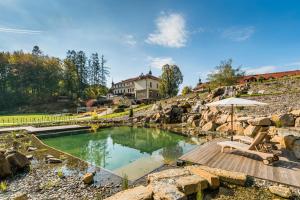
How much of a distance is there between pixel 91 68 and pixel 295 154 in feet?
209

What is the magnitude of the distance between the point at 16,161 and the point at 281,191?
8635mm

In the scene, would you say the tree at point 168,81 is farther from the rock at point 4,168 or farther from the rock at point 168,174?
the rock at point 168,174

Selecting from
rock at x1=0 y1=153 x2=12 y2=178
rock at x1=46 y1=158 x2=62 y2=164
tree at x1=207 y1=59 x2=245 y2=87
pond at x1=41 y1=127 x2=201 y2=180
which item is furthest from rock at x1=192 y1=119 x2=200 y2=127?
tree at x1=207 y1=59 x2=245 y2=87

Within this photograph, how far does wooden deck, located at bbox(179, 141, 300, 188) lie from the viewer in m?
4.86

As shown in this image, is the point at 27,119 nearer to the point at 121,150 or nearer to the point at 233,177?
the point at 121,150

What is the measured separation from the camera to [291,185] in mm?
4441

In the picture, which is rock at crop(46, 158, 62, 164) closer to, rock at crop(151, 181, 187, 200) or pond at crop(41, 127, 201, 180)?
pond at crop(41, 127, 201, 180)

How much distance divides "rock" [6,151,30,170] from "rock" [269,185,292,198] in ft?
27.3

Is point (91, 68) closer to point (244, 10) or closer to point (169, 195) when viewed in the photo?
point (244, 10)

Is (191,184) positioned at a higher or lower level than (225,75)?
lower

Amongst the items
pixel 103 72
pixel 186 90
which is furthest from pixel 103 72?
pixel 186 90

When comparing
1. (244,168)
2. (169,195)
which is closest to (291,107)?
(244,168)

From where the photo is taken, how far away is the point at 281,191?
4227 mm

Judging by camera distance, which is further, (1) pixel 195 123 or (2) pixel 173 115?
(2) pixel 173 115
